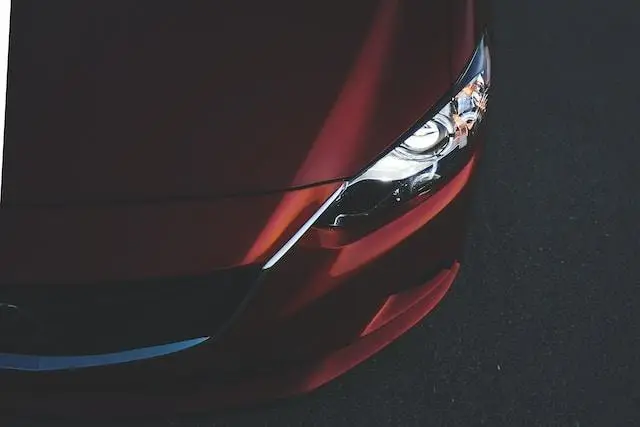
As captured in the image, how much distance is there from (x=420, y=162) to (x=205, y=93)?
1.60 feet

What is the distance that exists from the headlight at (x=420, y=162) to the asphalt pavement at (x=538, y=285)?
1.54 feet

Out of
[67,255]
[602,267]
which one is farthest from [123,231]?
[602,267]

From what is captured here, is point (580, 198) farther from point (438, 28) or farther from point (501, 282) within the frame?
point (438, 28)

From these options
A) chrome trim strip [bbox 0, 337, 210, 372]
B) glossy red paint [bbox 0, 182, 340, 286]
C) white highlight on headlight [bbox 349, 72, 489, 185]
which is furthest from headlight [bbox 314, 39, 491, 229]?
chrome trim strip [bbox 0, 337, 210, 372]

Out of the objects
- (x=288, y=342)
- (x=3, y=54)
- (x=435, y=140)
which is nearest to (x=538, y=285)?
(x=435, y=140)

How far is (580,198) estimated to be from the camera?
274 centimetres

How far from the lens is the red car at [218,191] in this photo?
157 cm

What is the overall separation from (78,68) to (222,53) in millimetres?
307

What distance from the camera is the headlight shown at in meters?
1.71

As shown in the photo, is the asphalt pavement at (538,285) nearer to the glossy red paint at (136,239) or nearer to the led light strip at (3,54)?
the glossy red paint at (136,239)

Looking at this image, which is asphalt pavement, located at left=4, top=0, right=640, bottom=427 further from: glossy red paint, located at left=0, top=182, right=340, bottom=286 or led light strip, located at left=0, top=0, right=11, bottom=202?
led light strip, located at left=0, top=0, right=11, bottom=202

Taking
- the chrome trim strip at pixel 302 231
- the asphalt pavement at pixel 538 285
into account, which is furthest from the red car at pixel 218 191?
the asphalt pavement at pixel 538 285

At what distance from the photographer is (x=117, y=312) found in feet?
5.32

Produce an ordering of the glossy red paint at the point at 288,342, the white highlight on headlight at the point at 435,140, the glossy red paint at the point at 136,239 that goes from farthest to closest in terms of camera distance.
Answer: the white highlight on headlight at the point at 435,140 < the glossy red paint at the point at 288,342 < the glossy red paint at the point at 136,239
